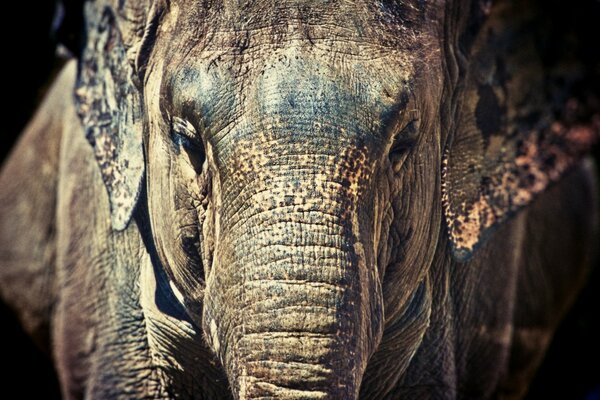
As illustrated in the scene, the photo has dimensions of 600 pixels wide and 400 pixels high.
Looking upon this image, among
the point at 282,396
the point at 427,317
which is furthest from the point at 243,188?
the point at 427,317

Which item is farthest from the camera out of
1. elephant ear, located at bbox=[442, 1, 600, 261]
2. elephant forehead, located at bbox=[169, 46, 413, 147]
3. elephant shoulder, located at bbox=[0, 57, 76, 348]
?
elephant shoulder, located at bbox=[0, 57, 76, 348]

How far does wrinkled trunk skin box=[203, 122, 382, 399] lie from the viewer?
2279 millimetres

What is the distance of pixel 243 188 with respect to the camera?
2416 millimetres

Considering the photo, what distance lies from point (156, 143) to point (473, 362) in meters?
1.17

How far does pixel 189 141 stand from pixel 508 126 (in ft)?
2.99

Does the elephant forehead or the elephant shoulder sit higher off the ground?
the elephant forehead

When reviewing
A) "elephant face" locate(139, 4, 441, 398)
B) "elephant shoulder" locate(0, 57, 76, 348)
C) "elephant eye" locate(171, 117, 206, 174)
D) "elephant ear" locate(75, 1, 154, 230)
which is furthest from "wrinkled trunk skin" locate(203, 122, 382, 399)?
"elephant shoulder" locate(0, 57, 76, 348)

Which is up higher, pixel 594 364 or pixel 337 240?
pixel 337 240

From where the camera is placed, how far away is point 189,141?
2.61m

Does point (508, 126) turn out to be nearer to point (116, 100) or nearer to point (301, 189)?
point (116, 100)

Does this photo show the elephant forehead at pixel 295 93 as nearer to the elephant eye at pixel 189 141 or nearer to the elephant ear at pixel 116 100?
the elephant eye at pixel 189 141

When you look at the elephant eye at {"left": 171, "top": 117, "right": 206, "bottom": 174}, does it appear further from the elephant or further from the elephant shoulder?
the elephant shoulder

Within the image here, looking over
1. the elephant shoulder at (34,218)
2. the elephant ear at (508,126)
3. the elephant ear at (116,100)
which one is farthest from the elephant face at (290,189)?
the elephant shoulder at (34,218)

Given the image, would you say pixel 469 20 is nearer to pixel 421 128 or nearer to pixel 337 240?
pixel 421 128
